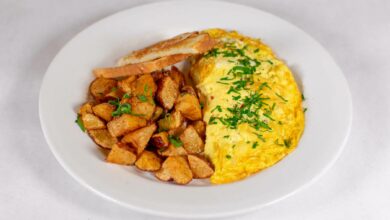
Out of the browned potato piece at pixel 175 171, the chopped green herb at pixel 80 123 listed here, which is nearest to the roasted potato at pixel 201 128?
the browned potato piece at pixel 175 171

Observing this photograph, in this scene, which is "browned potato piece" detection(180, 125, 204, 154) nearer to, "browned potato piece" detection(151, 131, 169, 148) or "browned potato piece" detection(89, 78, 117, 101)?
"browned potato piece" detection(151, 131, 169, 148)

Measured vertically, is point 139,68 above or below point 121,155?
above

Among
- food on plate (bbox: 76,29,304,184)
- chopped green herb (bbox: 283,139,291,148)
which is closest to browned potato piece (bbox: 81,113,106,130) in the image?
food on plate (bbox: 76,29,304,184)

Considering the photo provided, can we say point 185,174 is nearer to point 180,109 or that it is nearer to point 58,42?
point 180,109

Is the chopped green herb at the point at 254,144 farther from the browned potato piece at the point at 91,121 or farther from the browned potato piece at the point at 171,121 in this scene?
the browned potato piece at the point at 91,121

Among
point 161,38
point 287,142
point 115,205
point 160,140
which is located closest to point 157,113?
point 160,140

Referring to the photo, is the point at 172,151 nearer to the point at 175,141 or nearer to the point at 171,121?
the point at 175,141

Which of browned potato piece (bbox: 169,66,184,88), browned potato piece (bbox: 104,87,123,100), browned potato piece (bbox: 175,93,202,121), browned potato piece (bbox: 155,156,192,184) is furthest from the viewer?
browned potato piece (bbox: 169,66,184,88)
